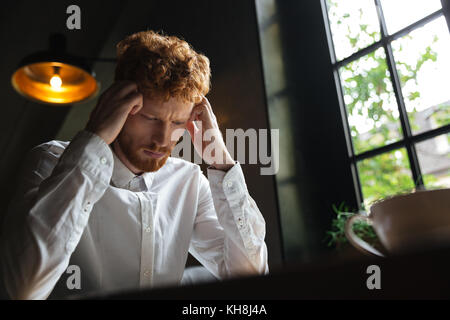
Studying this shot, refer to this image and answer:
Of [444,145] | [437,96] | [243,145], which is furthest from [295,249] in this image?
[437,96]

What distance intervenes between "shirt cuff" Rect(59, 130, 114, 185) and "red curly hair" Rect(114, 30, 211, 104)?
39 cm

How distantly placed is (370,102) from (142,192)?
105 cm

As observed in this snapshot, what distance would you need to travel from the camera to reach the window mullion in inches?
60.0

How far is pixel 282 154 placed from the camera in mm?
1838

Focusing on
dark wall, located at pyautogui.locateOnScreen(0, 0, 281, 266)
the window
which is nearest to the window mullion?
the window

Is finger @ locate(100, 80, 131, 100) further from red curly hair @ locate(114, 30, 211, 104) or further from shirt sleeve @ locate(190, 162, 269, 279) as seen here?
shirt sleeve @ locate(190, 162, 269, 279)

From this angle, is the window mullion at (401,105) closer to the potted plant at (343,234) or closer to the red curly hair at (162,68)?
the potted plant at (343,234)

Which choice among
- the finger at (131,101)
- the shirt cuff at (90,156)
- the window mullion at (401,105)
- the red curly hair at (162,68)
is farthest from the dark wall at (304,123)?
the shirt cuff at (90,156)

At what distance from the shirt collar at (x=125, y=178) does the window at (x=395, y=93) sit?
0.93 meters

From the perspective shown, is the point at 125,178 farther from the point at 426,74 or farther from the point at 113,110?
the point at 426,74

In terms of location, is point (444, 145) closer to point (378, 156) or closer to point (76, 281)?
point (378, 156)

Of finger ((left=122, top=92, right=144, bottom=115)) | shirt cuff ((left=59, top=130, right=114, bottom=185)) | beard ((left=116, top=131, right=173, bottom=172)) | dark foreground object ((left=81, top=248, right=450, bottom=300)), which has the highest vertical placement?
finger ((left=122, top=92, right=144, bottom=115))

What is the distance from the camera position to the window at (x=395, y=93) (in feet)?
4.95

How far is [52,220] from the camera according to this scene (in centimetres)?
82
